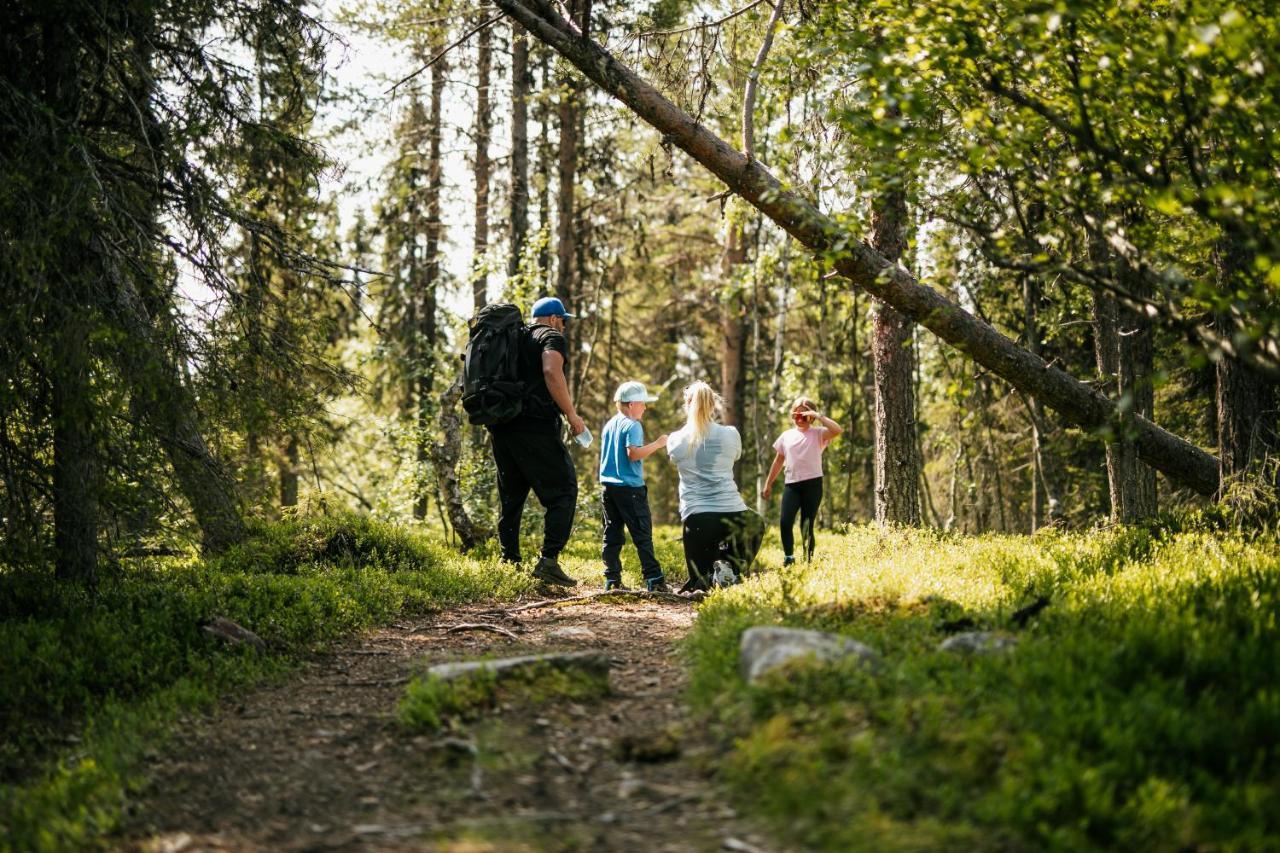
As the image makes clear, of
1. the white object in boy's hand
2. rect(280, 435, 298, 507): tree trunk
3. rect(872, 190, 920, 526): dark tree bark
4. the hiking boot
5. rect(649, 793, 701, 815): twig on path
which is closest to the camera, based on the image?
rect(649, 793, 701, 815): twig on path

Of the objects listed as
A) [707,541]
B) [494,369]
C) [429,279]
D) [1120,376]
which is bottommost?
[707,541]

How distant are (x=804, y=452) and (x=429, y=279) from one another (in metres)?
13.4

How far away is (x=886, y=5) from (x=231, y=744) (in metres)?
6.25

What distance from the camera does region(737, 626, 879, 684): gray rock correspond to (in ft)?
15.0

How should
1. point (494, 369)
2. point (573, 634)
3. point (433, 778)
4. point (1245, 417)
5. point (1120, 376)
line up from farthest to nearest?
point (1120, 376) < point (494, 369) < point (1245, 417) < point (573, 634) < point (433, 778)

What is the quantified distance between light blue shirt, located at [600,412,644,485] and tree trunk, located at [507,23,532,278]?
546 centimetres

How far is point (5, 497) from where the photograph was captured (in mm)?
6496

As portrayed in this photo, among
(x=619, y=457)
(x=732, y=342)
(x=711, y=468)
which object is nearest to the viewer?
(x=711, y=468)

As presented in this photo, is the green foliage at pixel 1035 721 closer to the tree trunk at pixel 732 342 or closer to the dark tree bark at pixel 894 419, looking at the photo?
the dark tree bark at pixel 894 419

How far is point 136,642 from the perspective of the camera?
6.23 metres

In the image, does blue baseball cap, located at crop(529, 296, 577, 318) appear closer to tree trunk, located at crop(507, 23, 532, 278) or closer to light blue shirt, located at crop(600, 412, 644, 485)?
light blue shirt, located at crop(600, 412, 644, 485)

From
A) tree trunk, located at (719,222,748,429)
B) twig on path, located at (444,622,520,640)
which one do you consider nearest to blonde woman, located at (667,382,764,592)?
twig on path, located at (444,622,520,640)

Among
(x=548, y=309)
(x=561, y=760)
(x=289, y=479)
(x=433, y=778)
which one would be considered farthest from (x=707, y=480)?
(x=289, y=479)

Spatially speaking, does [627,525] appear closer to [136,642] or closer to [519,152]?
[136,642]
